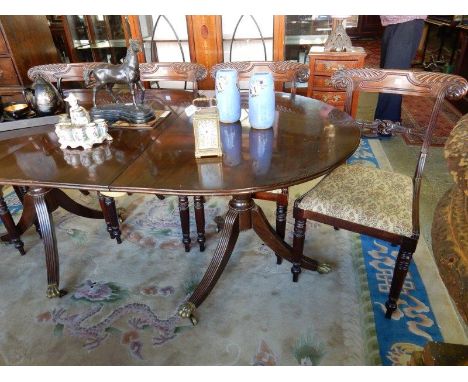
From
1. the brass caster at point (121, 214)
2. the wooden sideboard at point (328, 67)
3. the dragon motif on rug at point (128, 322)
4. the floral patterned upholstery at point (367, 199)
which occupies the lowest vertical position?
the dragon motif on rug at point (128, 322)

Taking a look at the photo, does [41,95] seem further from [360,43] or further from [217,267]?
[360,43]

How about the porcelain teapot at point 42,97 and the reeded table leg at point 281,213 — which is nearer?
the porcelain teapot at point 42,97

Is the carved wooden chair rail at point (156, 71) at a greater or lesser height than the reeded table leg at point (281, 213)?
greater

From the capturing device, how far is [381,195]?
1.35 m

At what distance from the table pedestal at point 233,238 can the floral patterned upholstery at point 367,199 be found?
0.65ft

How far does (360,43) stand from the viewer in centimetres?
823

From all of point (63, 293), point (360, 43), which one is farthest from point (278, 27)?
point (360, 43)

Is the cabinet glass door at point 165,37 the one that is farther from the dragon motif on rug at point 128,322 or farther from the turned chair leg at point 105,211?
the dragon motif on rug at point 128,322

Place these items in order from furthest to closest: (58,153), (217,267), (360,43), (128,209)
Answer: (360,43) < (128,209) < (217,267) < (58,153)

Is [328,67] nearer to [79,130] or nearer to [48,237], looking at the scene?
[79,130]

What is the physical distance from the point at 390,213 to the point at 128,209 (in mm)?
1627

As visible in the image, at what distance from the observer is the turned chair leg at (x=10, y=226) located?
1.72 metres

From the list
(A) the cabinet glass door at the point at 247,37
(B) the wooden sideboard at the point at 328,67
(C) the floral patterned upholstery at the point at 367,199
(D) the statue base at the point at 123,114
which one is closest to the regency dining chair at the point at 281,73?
(C) the floral patterned upholstery at the point at 367,199
